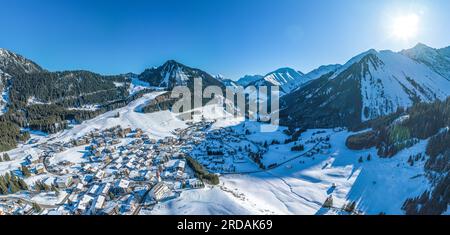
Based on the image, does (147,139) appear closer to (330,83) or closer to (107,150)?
(107,150)

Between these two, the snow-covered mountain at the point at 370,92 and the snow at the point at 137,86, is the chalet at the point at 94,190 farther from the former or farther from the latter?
the snow at the point at 137,86

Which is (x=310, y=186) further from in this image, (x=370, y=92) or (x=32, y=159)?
(x=370, y=92)

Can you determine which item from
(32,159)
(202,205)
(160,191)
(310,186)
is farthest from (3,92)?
(310,186)

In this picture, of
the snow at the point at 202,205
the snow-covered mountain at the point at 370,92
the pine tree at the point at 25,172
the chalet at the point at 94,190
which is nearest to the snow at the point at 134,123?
the pine tree at the point at 25,172

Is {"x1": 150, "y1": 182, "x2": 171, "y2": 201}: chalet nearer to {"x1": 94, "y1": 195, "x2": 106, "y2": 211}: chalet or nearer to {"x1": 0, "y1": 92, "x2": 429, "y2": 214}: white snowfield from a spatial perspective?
{"x1": 0, "y1": 92, "x2": 429, "y2": 214}: white snowfield

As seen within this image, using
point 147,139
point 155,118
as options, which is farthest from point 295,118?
point 147,139
